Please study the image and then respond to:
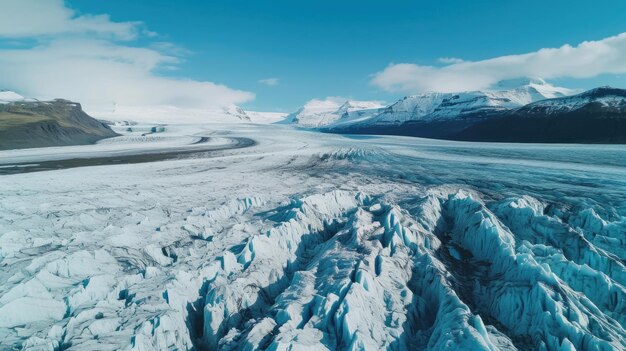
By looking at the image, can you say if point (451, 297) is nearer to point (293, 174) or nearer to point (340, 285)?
point (340, 285)

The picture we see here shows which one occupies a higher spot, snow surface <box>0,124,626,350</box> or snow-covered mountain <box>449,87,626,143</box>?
snow-covered mountain <box>449,87,626,143</box>

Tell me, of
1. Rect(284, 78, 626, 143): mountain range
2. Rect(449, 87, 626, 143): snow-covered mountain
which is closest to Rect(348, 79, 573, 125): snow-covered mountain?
Rect(284, 78, 626, 143): mountain range

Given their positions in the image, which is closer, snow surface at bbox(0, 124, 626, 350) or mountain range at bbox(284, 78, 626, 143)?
snow surface at bbox(0, 124, 626, 350)

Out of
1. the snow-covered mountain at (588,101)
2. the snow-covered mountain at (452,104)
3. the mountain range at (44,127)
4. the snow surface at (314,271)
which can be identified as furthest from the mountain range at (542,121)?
the mountain range at (44,127)

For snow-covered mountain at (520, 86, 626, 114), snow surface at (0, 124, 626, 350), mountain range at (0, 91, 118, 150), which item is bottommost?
snow surface at (0, 124, 626, 350)

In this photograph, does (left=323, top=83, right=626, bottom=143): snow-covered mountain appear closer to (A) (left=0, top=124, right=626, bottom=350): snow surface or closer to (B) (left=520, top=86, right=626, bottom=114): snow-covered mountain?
(B) (left=520, top=86, right=626, bottom=114): snow-covered mountain

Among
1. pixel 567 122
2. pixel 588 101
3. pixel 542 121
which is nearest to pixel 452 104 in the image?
pixel 588 101

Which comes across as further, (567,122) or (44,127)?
(567,122)

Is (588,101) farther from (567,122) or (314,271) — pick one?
(314,271)

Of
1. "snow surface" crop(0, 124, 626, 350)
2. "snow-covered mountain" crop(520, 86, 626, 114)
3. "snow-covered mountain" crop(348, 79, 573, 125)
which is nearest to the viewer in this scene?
"snow surface" crop(0, 124, 626, 350)

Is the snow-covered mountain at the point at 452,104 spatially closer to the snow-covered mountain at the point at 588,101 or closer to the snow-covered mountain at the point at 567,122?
the snow-covered mountain at the point at 588,101

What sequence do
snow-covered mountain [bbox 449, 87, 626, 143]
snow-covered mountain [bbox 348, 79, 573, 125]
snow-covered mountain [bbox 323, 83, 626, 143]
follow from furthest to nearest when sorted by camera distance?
1. snow-covered mountain [bbox 348, 79, 573, 125]
2. snow-covered mountain [bbox 323, 83, 626, 143]
3. snow-covered mountain [bbox 449, 87, 626, 143]
